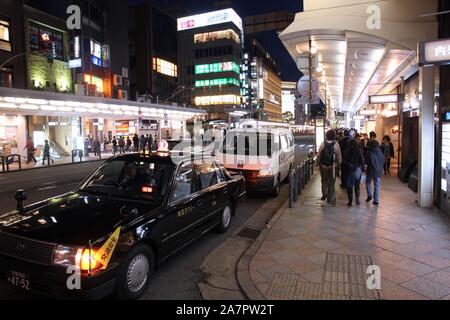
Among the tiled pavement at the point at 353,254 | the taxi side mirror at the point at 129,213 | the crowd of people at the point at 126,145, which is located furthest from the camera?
the crowd of people at the point at 126,145

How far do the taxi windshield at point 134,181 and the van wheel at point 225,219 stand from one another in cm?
200

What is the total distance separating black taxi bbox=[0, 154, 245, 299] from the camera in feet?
11.1

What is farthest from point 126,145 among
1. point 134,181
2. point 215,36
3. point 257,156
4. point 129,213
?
point 215,36

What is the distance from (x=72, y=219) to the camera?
154 inches

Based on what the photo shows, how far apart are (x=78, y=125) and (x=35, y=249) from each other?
3000cm

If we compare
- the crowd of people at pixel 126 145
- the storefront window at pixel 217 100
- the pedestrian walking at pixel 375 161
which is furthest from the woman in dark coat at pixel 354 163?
the storefront window at pixel 217 100

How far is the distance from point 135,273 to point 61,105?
22052mm

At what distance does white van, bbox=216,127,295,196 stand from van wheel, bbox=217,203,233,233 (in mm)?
2637

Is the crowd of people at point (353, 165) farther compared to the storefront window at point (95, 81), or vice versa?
the storefront window at point (95, 81)

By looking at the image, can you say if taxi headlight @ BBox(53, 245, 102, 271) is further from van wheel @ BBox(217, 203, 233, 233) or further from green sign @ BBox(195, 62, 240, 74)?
green sign @ BBox(195, 62, 240, 74)

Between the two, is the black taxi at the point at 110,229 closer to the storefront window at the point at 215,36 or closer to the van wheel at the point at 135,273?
the van wheel at the point at 135,273

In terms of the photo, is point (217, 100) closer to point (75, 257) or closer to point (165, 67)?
point (165, 67)

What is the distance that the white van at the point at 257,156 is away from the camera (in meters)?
9.65

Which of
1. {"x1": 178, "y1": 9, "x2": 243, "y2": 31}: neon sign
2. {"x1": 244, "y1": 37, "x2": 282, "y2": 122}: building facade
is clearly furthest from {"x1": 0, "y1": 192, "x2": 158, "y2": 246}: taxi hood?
{"x1": 244, "y1": 37, "x2": 282, "y2": 122}: building facade
